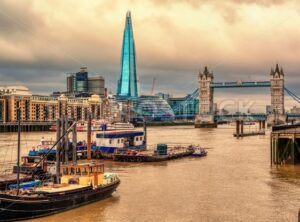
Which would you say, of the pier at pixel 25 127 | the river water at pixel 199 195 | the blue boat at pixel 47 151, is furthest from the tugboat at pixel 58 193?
the pier at pixel 25 127

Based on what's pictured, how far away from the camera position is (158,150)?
5000 centimetres

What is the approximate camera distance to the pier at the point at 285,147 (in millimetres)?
41375

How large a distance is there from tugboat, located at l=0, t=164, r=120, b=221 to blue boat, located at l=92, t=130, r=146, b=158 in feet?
72.0

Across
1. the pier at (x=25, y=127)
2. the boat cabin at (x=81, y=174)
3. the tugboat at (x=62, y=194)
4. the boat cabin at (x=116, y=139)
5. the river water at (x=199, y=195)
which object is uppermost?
the pier at (x=25, y=127)

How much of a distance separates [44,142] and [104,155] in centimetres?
680

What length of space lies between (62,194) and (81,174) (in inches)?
102

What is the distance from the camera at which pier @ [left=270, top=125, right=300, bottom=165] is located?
41.4 metres

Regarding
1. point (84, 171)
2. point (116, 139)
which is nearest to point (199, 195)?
point (84, 171)

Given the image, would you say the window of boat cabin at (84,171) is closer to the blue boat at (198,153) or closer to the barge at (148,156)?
the barge at (148,156)

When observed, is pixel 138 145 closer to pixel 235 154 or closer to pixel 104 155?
pixel 104 155

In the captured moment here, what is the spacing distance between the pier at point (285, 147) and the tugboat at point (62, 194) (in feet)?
61.5

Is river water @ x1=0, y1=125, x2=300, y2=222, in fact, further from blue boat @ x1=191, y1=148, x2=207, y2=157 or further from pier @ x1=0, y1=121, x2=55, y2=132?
pier @ x1=0, y1=121, x2=55, y2=132

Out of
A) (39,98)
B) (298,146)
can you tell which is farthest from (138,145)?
(39,98)

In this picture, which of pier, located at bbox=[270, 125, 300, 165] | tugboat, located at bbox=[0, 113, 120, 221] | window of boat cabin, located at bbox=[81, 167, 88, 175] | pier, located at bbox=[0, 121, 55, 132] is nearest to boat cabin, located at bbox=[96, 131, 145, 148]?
pier, located at bbox=[270, 125, 300, 165]
